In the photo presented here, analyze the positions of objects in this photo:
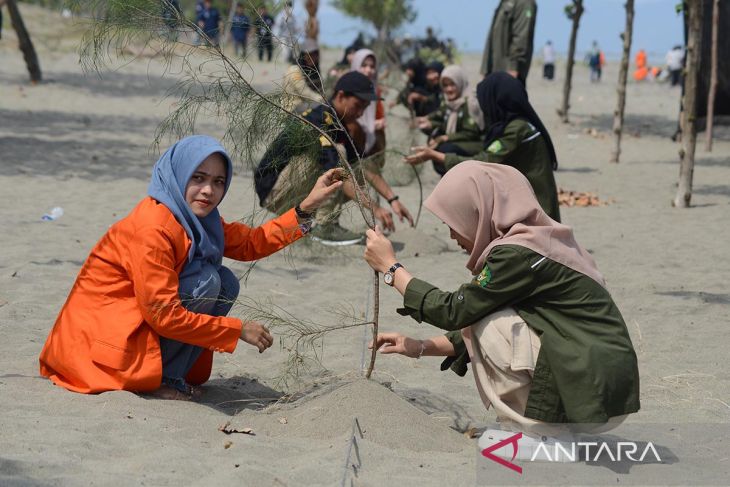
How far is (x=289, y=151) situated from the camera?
14.0 feet

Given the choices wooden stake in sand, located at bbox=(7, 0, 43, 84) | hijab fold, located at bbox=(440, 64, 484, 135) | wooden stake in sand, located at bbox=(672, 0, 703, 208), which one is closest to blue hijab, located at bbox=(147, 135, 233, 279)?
hijab fold, located at bbox=(440, 64, 484, 135)

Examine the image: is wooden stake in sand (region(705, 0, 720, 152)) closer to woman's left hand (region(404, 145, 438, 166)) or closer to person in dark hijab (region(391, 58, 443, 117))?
person in dark hijab (region(391, 58, 443, 117))

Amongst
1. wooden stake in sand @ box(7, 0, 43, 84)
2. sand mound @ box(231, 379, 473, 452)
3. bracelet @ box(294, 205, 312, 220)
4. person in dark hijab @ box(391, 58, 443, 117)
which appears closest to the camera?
sand mound @ box(231, 379, 473, 452)

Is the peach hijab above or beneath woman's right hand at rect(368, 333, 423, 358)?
above

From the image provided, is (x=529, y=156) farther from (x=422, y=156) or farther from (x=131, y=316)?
(x=131, y=316)

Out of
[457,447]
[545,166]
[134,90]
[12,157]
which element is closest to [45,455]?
[457,447]

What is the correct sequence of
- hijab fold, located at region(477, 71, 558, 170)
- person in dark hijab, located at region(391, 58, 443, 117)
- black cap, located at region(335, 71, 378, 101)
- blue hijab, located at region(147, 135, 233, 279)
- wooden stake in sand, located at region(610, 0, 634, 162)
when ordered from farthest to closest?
1. wooden stake in sand, located at region(610, 0, 634, 162)
2. person in dark hijab, located at region(391, 58, 443, 117)
3. black cap, located at region(335, 71, 378, 101)
4. hijab fold, located at region(477, 71, 558, 170)
5. blue hijab, located at region(147, 135, 233, 279)

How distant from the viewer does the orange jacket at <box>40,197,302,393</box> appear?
3.50 m

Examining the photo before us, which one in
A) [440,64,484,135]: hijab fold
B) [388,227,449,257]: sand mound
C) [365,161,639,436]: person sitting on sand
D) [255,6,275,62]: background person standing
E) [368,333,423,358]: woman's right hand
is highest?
[255,6,275,62]: background person standing

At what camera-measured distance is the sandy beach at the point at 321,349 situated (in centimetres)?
310

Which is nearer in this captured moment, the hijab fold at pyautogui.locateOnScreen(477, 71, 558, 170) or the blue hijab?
the blue hijab

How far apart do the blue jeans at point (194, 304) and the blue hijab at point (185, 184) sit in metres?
0.05

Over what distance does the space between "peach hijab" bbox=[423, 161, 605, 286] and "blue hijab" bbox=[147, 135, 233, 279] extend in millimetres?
902

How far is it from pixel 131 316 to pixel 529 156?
318cm
